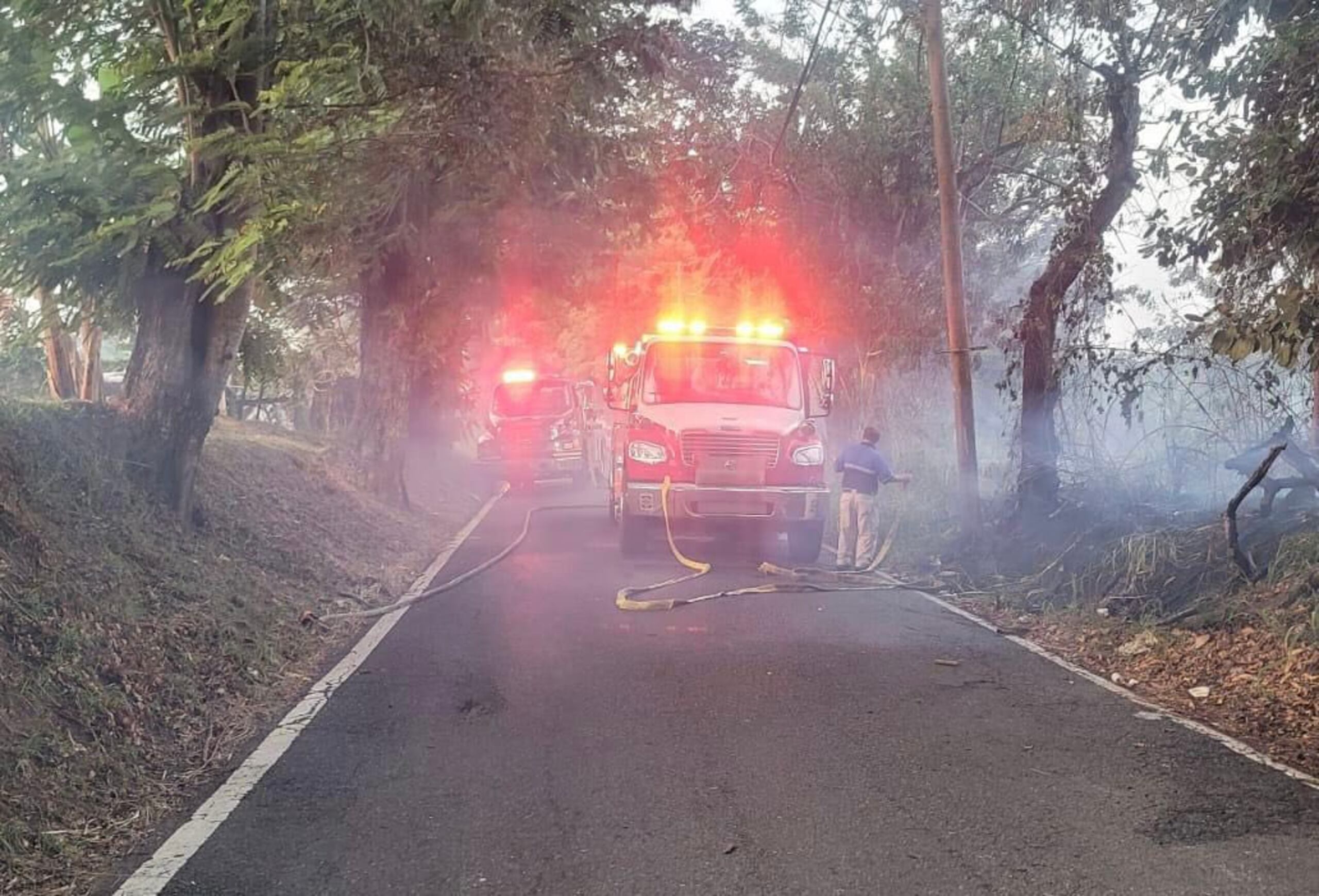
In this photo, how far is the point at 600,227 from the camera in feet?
64.8

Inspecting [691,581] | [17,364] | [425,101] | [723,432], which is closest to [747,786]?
[425,101]

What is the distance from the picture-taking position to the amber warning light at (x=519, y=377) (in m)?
29.4

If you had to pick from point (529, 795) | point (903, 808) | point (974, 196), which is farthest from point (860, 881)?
point (974, 196)

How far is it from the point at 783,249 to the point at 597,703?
46.1ft

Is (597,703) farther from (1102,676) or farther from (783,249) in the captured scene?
(783,249)

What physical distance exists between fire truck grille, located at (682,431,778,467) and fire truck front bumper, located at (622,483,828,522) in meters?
0.32

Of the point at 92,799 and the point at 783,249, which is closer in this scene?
the point at 92,799

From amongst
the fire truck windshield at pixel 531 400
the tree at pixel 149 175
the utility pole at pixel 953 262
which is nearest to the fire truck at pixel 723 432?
the utility pole at pixel 953 262

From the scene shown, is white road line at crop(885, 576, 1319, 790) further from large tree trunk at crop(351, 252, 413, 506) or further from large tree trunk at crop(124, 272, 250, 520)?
large tree trunk at crop(351, 252, 413, 506)

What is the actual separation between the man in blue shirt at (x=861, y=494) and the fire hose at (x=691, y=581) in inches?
8.3

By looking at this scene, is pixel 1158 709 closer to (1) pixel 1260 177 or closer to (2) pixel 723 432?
(1) pixel 1260 177

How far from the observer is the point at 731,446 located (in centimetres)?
1353

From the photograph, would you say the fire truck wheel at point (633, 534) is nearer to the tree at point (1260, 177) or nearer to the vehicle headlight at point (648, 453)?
the vehicle headlight at point (648, 453)

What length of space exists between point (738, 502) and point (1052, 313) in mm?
4084
